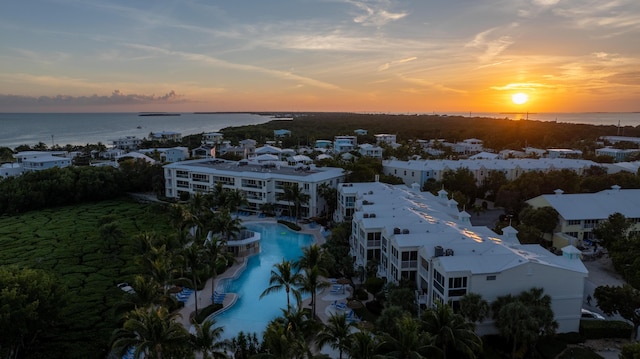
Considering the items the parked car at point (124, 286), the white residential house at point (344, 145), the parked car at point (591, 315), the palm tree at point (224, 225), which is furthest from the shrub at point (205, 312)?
the white residential house at point (344, 145)

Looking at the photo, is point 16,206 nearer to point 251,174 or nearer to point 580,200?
point 251,174

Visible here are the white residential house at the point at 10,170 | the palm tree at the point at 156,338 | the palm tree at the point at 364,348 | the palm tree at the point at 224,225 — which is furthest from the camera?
the white residential house at the point at 10,170

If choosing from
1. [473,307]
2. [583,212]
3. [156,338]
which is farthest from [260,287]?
[583,212]

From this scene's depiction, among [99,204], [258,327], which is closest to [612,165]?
[258,327]

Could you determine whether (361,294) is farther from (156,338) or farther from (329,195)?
(329,195)

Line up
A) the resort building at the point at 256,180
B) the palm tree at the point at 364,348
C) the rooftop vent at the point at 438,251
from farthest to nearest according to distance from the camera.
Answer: the resort building at the point at 256,180 < the rooftop vent at the point at 438,251 < the palm tree at the point at 364,348

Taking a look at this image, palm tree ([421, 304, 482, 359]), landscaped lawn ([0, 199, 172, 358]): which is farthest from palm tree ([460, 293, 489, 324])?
landscaped lawn ([0, 199, 172, 358])

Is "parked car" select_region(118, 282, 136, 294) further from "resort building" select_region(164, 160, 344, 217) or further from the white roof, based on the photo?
the white roof

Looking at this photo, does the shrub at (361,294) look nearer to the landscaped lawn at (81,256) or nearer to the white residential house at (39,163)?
the landscaped lawn at (81,256)

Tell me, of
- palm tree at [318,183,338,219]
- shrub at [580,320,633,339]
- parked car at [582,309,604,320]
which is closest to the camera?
shrub at [580,320,633,339]
